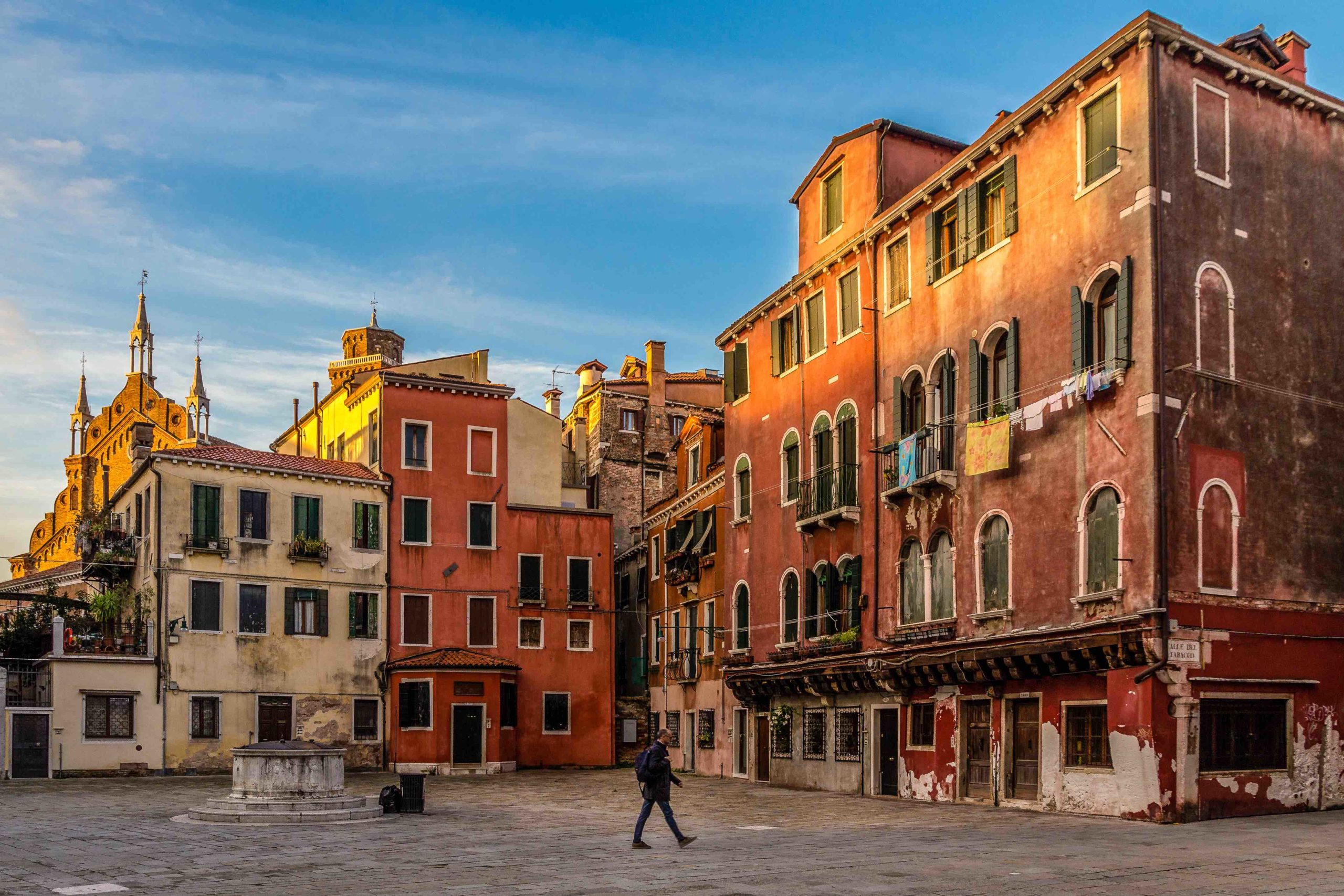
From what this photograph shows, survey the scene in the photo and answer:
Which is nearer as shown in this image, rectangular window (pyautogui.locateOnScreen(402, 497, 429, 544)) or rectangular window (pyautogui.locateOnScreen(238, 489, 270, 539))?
rectangular window (pyautogui.locateOnScreen(238, 489, 270, 539))

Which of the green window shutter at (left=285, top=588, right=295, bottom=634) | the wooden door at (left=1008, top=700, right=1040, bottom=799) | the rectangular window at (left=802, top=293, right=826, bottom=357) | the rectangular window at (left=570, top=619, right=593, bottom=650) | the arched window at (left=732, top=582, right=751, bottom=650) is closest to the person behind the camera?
the wooden door at (left=1008, top=700, right=1040, bottom=799)

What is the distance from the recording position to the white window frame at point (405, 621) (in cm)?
4425

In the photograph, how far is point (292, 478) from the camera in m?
43.0

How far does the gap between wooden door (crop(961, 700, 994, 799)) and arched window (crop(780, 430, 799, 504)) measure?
9.49m

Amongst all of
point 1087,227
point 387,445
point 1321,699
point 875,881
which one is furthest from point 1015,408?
point 387,445

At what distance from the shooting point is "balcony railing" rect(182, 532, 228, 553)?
40719 mm

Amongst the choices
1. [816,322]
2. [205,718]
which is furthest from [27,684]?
[816,322]

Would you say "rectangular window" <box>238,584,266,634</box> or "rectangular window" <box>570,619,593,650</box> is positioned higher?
"rectangular window" <box>238,584,266,634</box>

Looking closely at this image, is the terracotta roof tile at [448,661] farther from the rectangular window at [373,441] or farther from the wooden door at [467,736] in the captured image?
the rectangular window at [373,441]

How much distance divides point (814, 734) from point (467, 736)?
13231mm

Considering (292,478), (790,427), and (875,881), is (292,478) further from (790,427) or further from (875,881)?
(875,881)

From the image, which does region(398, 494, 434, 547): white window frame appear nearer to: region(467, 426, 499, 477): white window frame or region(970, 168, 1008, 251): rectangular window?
region(467, 426, 499, 477): white window frame

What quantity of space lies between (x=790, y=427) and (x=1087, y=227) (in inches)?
512

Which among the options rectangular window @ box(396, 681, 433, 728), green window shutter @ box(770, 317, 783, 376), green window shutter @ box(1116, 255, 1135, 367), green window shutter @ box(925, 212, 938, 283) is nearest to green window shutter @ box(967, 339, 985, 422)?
green window shutter @ box(925, 212, 938, 283)
